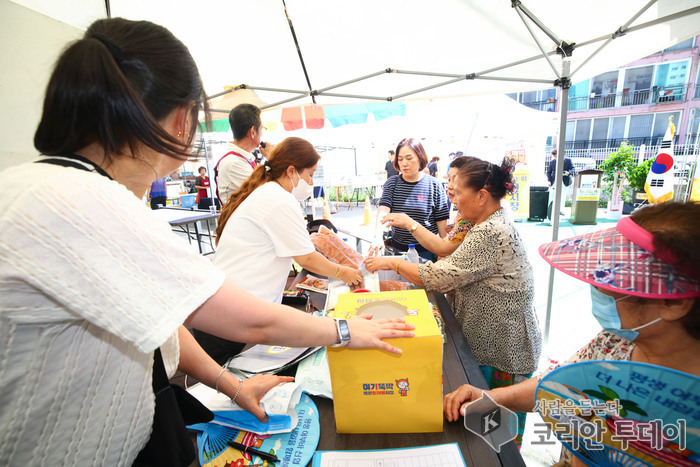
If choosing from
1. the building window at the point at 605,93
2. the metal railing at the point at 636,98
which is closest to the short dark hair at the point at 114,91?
the metal railing at the point at 636,98

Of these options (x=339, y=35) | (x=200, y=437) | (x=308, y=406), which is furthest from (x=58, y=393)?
(x=339, y=35)

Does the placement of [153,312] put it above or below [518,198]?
above

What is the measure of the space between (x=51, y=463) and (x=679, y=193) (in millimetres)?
4482

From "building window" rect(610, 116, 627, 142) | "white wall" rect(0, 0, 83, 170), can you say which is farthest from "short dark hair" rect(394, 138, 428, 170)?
"building window" rect(610, 116, 627, 142)

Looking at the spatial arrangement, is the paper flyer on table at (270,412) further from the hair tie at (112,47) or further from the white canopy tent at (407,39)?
the white canopy tent at (407,39)

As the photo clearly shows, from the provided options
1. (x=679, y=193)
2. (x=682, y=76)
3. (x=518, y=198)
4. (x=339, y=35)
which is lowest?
(x=518, y=198)

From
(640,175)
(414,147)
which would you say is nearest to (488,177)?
(414,147)

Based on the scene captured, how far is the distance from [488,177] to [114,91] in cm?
171

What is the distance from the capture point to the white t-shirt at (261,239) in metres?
1.66

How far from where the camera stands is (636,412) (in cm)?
55

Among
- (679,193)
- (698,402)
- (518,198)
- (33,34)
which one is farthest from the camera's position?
(518,198)

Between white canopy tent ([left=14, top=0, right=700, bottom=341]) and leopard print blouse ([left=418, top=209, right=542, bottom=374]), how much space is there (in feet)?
4.73

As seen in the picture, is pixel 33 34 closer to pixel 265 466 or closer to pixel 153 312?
pixel 153 312
